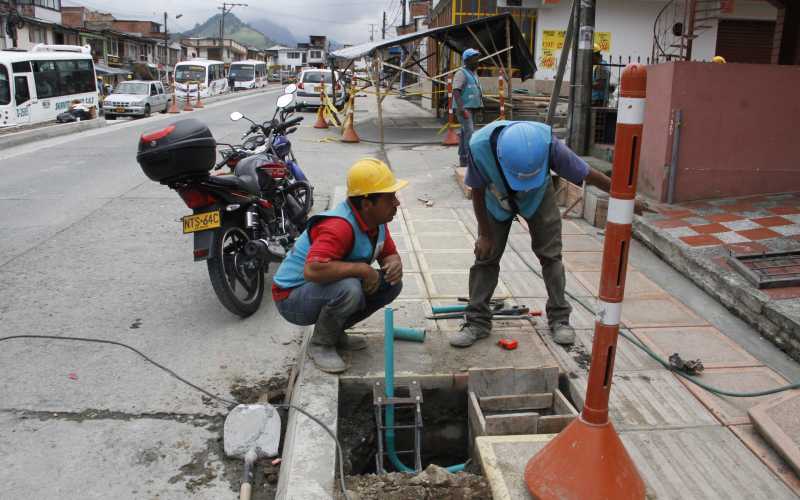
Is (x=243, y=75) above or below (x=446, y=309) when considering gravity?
above

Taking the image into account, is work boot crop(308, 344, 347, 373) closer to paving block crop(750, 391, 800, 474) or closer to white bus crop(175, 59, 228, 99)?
paving block crop(750, 391, 800, 474)

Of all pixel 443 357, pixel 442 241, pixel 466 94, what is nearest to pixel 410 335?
pixel 443 357

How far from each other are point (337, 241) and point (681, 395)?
6.38 feet

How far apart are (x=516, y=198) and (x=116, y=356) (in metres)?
2.64

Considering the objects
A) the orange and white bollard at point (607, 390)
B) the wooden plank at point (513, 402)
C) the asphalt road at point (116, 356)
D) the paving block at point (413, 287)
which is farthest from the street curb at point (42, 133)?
the orange and white bollard at point (607, 390)

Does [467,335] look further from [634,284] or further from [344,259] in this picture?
[634,284]

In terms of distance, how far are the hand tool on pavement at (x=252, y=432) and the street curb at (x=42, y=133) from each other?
Answer: 1386 centimetres

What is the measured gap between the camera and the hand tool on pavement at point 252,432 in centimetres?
326

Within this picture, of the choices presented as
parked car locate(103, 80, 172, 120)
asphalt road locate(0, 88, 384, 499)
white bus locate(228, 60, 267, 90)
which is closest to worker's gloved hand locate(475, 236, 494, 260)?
asphalt road locate(0, 88, 384, 499)

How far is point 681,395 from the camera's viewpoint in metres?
3.54

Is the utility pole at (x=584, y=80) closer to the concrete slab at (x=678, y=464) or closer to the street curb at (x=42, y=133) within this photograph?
the concrete slab at (x=678, y=464)

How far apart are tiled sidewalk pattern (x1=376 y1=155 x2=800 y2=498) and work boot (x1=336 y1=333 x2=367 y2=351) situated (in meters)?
0.53

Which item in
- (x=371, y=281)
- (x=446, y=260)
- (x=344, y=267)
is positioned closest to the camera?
(x=344, y=267)

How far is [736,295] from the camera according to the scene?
15.8 ft
